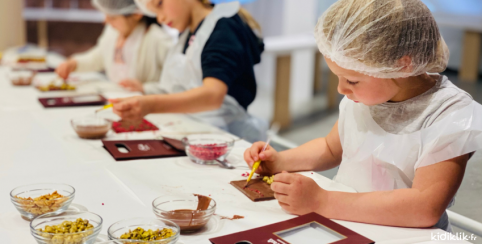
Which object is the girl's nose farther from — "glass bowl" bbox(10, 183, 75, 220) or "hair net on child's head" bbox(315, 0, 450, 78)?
"glass bowl" bbox(10, 183, 75, 220)

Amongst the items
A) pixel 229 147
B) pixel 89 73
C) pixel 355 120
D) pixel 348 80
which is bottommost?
pixel 89 73

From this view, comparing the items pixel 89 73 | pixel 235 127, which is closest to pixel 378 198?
pixel 235 127

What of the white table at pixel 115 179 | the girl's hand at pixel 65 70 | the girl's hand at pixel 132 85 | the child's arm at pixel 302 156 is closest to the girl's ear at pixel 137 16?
the girl's hand at pixel 132 85

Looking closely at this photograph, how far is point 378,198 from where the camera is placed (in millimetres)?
1033

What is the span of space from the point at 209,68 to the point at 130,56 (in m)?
1.01

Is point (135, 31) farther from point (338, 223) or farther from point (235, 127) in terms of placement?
point (338, 223)

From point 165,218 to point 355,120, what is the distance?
59 cm

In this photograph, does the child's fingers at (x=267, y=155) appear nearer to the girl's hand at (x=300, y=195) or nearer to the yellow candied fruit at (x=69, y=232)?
the girl's hand at (x=300, y=195)

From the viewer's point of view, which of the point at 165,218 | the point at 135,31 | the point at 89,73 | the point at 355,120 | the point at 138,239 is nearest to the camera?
the point at 138,239

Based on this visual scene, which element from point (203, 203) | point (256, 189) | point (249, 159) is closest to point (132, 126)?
point (249, 159)

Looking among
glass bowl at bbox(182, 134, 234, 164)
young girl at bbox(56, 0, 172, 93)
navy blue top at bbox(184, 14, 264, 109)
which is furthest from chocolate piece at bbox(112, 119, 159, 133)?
young girl at bbox(56, 0, 172, 93)

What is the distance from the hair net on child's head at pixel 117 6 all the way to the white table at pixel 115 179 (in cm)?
86

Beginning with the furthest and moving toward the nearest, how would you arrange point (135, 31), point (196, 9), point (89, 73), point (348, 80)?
point (89, 73) < point (135, 31) < point (196, 9) < point (348, 80)

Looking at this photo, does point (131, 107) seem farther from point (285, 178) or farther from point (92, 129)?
point (285, 178)
